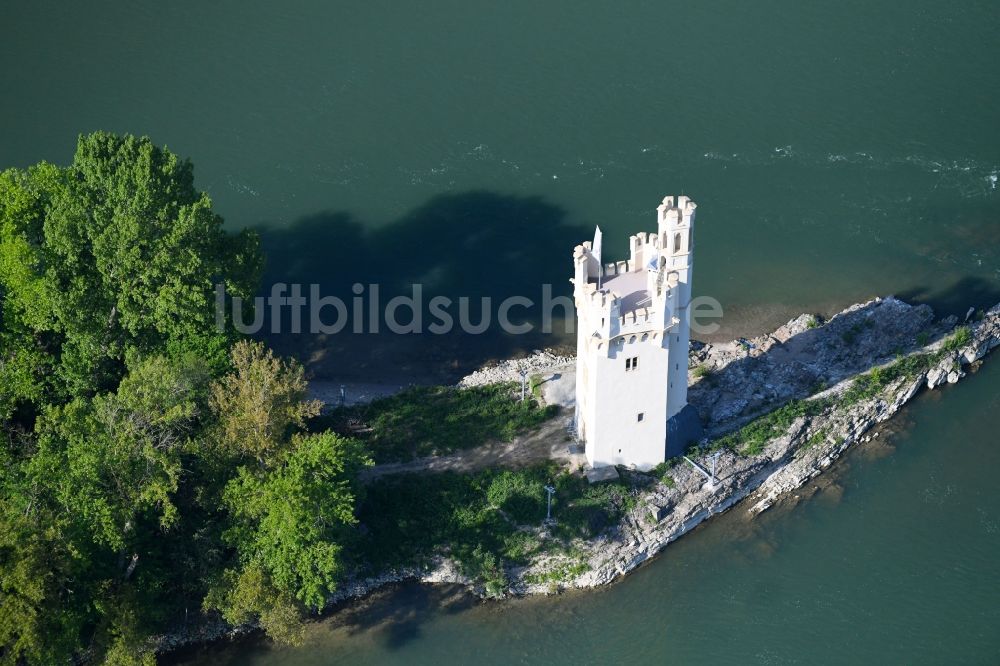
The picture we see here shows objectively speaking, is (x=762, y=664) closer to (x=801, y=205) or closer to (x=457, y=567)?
(x=457, y=567)

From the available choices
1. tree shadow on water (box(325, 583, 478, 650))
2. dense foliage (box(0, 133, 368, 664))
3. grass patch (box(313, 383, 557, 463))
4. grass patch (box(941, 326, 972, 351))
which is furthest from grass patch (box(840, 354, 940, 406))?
dense foliage (box(0, 133, 368, 664))

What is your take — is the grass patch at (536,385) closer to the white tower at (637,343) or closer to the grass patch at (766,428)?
the white tower at (637,343)

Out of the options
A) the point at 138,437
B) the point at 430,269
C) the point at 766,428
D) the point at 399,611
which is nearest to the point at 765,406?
the point at 766,428

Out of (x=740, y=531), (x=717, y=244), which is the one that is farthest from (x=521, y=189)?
(x=740, y=531)

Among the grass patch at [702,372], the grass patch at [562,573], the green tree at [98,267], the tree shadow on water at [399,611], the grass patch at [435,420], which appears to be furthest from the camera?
the grass patch at [702,372]

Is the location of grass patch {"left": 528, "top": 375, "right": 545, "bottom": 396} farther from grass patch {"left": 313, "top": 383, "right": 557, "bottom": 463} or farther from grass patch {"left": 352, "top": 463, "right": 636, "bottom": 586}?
grass patch {"left": 352, "top": 463, "right": 636, "bottom": 586}

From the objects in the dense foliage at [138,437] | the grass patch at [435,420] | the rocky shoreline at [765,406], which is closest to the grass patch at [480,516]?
the rocky shoreline at [765,406]

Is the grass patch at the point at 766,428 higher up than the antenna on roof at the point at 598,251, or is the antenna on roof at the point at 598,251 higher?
the antenna on roof at the point at 598,251
